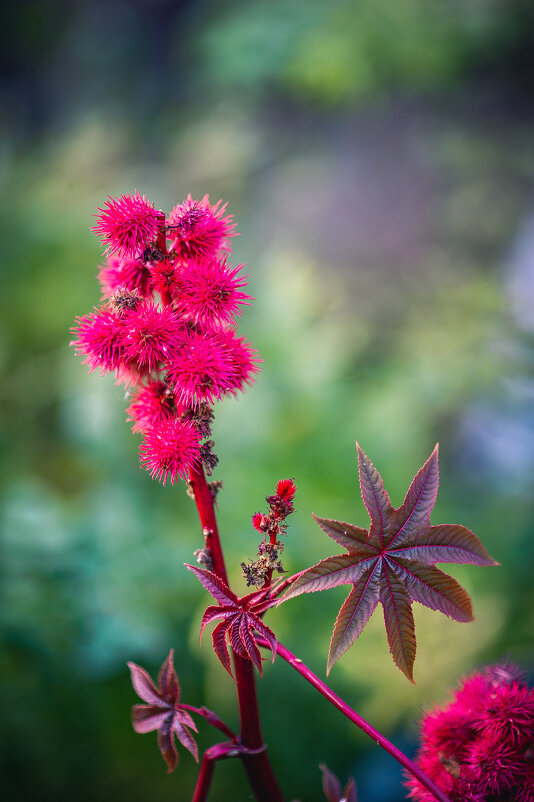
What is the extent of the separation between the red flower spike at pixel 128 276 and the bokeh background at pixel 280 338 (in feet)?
2.26

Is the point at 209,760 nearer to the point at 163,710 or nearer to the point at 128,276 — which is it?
the point at 163,710

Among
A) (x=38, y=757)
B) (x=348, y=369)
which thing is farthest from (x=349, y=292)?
(x=38, y=757)

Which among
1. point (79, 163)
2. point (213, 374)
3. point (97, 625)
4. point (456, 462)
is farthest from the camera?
point (79, 163)

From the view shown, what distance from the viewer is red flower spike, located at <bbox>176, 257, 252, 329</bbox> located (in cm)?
38

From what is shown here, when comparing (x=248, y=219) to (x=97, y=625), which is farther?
(x=248, y=219)

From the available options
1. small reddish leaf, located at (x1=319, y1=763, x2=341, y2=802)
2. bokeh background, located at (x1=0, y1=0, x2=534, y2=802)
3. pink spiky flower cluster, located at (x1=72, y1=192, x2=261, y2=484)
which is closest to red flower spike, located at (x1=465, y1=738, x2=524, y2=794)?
small reddish leaf, located at (x1=319, y1=763, x2=341, y2=802)

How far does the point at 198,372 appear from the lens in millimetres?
366

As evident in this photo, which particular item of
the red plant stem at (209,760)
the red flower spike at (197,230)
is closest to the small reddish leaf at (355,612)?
the red plant stem at (209,760)

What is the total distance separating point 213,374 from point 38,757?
2.86 ft

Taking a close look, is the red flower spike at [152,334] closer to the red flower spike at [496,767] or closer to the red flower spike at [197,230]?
the red flower spike at [197,230]

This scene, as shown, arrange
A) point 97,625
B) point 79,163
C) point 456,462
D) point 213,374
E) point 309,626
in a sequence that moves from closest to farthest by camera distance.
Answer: point 213,374 → point 97,625 → point 309,626 → point 456,462 → point 79,163

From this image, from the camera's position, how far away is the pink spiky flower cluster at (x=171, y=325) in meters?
0.37

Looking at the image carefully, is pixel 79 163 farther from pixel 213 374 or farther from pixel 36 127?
pixel 213 374

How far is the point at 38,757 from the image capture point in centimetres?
99
